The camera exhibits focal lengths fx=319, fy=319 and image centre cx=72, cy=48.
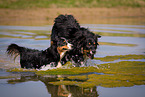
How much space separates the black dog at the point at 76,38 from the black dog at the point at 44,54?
0.15 metres

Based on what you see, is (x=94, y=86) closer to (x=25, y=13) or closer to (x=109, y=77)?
(x=109, y=77)

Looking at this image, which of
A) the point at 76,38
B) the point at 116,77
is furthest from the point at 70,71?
the point at 116,77

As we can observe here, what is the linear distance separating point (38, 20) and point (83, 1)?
23.3 ft

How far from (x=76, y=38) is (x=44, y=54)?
96cm

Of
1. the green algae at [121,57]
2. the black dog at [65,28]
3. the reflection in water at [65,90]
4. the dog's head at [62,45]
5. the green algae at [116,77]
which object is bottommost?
the reflection in water at [65,90]

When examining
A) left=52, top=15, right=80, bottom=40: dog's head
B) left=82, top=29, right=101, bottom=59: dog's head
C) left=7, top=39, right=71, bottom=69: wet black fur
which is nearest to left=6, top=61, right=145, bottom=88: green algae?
left=7, top=39, right=71, bottom=69: wet black fur

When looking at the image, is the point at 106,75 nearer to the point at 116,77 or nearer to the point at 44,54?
the point at 116,77

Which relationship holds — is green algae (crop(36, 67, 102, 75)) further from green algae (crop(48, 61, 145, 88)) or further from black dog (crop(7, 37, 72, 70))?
green algae (crop(48, 61, 145, 88))

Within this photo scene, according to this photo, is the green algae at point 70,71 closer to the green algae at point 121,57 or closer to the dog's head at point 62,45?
the dog's head at point 62,45

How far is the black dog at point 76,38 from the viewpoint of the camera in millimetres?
7562

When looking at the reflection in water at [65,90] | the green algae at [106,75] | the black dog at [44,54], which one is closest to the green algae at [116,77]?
the green algae at [106,75]

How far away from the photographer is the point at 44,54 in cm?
798

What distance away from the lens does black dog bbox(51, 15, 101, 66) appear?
756cm

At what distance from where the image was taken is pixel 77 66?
8.23 m
